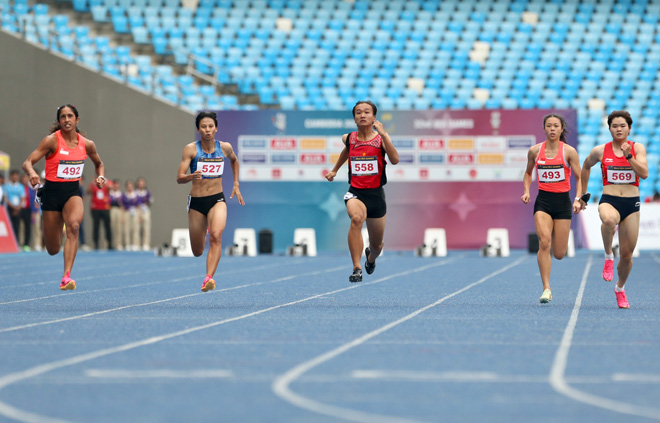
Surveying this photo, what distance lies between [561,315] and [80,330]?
4.30 metres

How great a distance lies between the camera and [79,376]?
240 inches

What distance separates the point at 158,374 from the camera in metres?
6.15

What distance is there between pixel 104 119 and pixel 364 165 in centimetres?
1816

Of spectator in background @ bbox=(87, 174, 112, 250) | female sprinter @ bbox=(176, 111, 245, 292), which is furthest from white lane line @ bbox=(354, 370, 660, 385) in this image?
spectator in background @ bbox=(87, 174, 112, 250)

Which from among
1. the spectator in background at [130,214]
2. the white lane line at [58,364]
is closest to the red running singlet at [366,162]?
the white lane line at [58,364]

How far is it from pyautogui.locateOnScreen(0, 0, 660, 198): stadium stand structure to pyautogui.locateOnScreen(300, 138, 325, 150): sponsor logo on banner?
120 inches

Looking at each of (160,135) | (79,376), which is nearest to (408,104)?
(160,135)

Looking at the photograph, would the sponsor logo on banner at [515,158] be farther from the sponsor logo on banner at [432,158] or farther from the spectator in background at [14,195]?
the spectator in background at [14,195]

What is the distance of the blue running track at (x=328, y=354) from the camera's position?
5.07m

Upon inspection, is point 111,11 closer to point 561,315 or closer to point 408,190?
point 408,190

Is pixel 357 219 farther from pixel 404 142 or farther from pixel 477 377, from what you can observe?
pixel 404 142

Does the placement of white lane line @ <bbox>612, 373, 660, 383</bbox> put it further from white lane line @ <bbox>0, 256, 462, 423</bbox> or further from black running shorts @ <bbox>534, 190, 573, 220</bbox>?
black running shorts @ <bbox>534, 190, 573, 220</bbox>

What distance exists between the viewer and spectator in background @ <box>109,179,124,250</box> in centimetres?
2841

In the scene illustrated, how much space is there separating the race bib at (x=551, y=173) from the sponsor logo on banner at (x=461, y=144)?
16534mm
